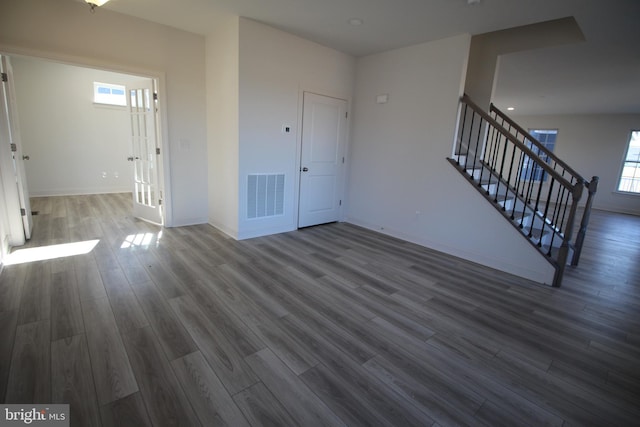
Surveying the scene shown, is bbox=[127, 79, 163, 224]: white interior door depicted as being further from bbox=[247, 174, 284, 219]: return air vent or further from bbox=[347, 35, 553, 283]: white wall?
bbox=[347, 35, 553, 283]: white wall

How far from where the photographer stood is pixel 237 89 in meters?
4.00

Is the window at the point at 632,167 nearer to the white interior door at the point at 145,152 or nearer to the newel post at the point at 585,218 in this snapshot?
the newel post at the point at 585,218

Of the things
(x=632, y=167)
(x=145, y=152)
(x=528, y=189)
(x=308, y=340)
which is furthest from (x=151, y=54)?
(x=632, y=167)

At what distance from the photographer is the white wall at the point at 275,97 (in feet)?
13.3

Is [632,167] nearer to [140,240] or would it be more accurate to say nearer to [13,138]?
[140,240]

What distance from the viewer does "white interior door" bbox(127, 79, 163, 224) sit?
4.57 m

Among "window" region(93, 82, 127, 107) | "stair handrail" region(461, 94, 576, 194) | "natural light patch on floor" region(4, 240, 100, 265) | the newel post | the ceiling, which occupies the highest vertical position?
the ceiling

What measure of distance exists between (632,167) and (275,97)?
34.8 ft

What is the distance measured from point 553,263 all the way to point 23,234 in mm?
6420

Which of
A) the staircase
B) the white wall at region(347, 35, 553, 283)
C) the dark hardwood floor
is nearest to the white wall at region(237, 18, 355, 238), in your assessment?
the white wall at region(347, 35, 553, 283)

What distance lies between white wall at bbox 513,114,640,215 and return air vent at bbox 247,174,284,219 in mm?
9815

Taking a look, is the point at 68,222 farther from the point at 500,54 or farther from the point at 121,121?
the point at 500,54

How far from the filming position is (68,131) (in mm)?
6555

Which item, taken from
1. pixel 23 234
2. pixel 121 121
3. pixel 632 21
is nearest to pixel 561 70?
pixel 632 21
